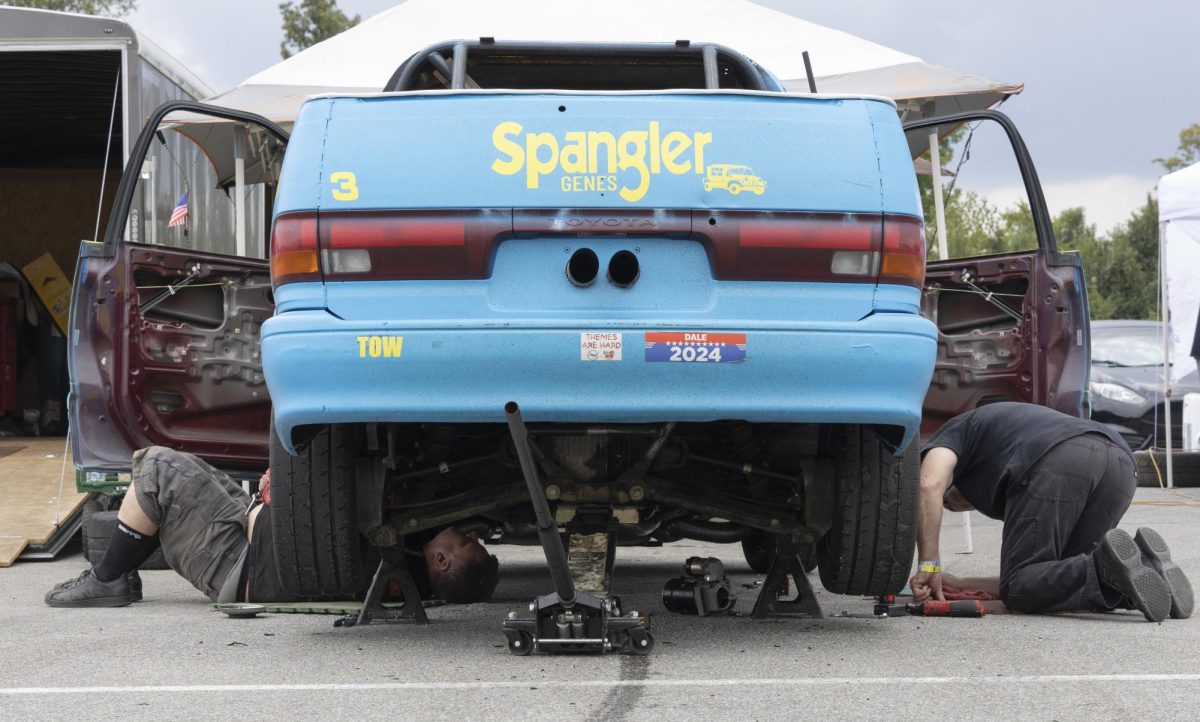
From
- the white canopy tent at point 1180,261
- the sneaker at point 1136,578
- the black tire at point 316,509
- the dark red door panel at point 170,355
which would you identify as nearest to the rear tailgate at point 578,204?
the black tire at point 316,509

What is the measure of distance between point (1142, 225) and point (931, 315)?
46005 mm

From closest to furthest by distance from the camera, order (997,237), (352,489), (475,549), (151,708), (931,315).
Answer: (151,708)
(352,489)
(475,549)
(931,315)
(997,237)

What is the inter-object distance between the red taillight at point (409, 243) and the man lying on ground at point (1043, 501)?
2.13 m

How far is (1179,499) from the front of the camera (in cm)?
1119

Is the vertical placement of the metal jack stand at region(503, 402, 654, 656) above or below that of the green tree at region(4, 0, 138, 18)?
below

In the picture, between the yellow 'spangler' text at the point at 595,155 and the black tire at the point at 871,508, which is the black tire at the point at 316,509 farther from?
the black tire at the point at 871,508

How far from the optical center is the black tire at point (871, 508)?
4.51 m

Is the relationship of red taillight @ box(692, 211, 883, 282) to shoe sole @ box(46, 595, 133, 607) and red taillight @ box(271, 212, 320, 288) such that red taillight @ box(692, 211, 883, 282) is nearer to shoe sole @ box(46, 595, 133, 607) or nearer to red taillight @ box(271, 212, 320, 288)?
red taillight @ box(271, 212, 320, 288)

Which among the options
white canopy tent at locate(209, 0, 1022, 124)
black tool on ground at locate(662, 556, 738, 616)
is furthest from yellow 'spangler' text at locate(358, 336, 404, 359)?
white canopy tent at locate(209, 0, 1022, 124)

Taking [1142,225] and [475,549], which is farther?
[1142,225]

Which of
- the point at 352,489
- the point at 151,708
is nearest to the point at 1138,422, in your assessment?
the point at 352,489

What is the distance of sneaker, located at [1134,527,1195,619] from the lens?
521 centimetres

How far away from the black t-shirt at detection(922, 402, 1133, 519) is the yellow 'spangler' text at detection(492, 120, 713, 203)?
6.96 ft

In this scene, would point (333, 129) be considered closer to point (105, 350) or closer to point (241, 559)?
point (241, 559)
